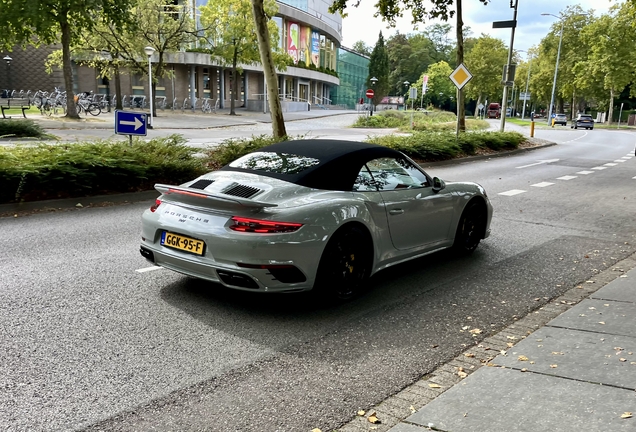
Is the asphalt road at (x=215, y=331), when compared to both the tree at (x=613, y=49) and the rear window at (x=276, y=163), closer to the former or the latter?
the rear window at (x=276, y=163)

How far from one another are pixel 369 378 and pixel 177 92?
173ft

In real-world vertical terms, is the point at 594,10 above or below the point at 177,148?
above

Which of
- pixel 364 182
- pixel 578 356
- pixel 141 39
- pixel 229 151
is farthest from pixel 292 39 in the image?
pixel 578 356

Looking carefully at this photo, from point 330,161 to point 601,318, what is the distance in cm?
272

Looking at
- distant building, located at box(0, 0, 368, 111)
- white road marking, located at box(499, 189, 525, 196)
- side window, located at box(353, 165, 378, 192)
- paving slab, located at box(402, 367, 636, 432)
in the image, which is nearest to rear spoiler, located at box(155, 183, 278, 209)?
side window, located at box(353, 165, 378, 192)

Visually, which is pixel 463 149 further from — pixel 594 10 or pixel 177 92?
pixel 594 10

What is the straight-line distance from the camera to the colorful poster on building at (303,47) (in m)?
67.0

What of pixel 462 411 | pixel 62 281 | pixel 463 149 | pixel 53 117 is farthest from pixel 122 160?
pixel 53 117

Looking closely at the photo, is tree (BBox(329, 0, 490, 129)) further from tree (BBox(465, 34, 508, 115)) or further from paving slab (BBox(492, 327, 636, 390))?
tree (BBox(465, 34, 508, 115))

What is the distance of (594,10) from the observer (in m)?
77.9

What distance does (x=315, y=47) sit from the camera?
72.1 meters

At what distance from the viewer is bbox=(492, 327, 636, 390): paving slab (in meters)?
3.50

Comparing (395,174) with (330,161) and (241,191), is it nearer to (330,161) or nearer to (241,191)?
(330,161)

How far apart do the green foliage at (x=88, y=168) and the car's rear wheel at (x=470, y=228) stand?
6337 mm
